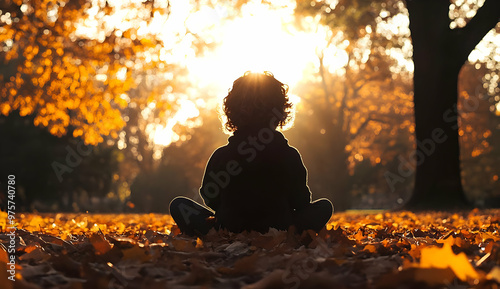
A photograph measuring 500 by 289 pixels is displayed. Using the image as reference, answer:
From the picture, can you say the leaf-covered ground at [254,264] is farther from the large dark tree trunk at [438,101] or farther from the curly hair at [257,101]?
the large dark tree trunk at [438,101]

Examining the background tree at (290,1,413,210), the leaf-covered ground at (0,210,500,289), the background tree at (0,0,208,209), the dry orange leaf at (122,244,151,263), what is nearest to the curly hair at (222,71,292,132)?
the leaf-covered ground at (0,210,500,289)

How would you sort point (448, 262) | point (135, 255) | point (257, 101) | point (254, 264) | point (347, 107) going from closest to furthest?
1. point (448, 262)
2. point (254, 264)
3. point (135, 255)
4. point (257, 101)
5. point (347, 107)

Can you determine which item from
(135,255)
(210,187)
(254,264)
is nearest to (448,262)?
(254,264)

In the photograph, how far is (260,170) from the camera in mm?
4238

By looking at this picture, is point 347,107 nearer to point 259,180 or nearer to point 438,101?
point 438,101

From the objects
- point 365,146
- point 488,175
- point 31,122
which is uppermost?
point 31,122

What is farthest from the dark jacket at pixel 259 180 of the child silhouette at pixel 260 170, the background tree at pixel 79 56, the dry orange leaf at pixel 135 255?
the background tree at pixel 79 56

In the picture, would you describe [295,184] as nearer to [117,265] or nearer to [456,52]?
[117,265]

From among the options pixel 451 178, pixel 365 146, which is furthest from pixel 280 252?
pixel 365 146

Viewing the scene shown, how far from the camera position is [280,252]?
10.8ft

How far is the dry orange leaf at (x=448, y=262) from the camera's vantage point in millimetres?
2125

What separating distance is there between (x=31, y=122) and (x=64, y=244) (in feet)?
80.1

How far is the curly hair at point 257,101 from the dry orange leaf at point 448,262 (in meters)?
2.21

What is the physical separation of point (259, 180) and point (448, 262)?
2.21 metres
